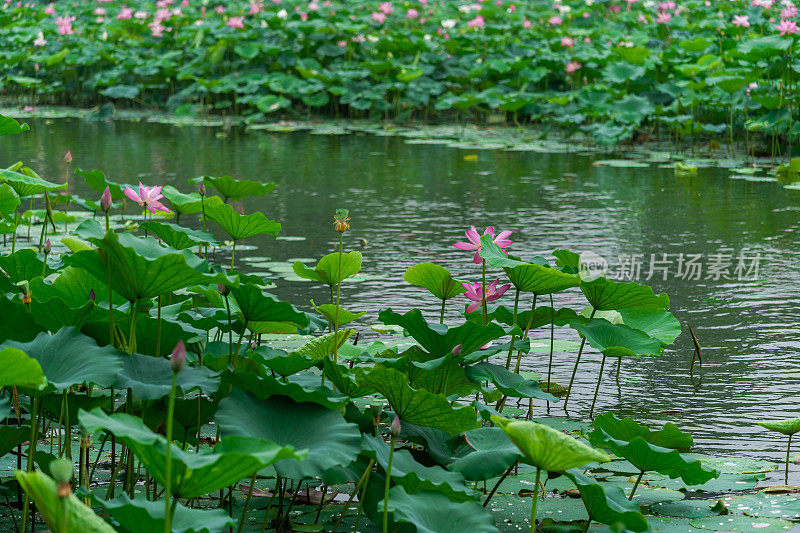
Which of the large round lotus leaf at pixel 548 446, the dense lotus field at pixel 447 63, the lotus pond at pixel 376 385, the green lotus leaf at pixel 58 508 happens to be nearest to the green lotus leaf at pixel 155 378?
the lotus pond at pixel 376 385

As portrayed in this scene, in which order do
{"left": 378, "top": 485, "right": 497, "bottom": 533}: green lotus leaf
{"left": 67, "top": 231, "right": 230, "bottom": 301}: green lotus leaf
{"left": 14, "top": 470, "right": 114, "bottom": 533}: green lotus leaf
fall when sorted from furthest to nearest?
{"left": 67, "top": 231, "right": 230, "bottom": 301}: green lotus leaf < {"left": 378, "top": 485, "right": 497, "bottom": 533}: green lotus leaf < {"left": 14, "top": 470, "right": 114, "bottom": 533}: green lotus leaf

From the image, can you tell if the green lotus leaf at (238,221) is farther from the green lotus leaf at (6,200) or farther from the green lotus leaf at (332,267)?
the green lotus leaf at (6,200)

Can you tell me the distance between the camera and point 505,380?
1884mm

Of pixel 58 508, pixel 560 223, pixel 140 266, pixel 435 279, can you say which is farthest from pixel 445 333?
pixel 560 223

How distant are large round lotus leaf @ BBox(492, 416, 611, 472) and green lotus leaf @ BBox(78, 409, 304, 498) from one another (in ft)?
1.17

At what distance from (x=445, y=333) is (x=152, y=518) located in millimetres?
753

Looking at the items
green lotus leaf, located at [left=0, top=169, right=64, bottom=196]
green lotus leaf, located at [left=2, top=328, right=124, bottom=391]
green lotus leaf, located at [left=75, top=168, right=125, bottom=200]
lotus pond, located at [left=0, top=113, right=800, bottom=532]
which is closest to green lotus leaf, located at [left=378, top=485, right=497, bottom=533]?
lotus pond, located at [left=0, top=113, right=800, bottom=532]

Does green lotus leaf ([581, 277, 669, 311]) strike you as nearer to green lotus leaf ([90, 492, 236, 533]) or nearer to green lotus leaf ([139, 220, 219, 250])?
green lotus leaf ([139, 220, 219, 250])

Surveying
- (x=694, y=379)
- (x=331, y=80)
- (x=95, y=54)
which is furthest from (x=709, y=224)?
(x=95, y=54)

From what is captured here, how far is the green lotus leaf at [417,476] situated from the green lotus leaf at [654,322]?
2.91 ft

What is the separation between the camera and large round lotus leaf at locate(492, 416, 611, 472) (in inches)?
54.4

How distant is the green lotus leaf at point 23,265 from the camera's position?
210 centimetres

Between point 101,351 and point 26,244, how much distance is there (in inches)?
107

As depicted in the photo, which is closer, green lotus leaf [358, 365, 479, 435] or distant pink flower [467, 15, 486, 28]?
green lotus leaf [358, 365, 479, 435]
